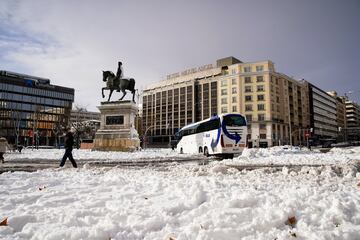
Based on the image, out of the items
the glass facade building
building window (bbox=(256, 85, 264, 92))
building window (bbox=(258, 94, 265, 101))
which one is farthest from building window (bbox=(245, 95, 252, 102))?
the glass facade building

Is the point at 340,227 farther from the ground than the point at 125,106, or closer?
closer

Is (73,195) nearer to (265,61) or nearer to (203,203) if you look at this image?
(203,203)

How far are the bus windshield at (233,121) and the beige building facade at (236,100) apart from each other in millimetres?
53005

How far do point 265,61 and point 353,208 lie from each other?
79.2 metres

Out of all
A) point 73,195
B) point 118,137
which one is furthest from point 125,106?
point 73,195

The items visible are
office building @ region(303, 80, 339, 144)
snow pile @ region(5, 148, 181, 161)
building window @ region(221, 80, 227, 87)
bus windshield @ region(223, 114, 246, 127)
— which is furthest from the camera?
office building @ region(303, 80, 339, 144)

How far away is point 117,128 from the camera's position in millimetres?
31844

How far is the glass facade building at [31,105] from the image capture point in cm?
9344

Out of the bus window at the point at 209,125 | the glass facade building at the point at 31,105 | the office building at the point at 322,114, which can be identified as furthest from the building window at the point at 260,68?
the glass facade building at the point at 31,105

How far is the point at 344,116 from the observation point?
146750 mm

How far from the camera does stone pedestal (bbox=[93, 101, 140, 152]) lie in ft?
102

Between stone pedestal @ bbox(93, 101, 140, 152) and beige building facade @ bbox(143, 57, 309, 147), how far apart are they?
46.1m

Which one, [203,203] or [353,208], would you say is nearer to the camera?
[353,208]

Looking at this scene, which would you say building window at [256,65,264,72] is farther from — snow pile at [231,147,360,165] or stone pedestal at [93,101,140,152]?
snow pile at [231,147,360,165]
